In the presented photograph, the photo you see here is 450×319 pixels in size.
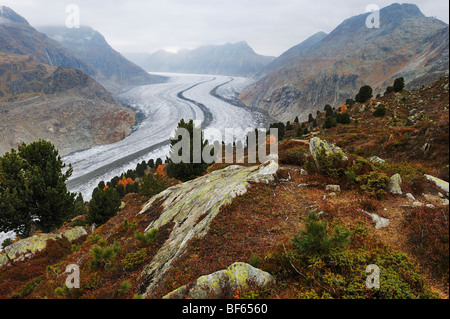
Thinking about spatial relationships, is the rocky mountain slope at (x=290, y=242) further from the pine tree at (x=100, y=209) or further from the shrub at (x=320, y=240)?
the pine tree at (x=100, y=209)

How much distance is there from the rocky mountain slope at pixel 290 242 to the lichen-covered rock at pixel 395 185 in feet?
0.12

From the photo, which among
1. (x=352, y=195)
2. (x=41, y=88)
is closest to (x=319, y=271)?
(x=352, y=195)

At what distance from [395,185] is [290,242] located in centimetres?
629

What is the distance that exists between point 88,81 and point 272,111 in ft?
424

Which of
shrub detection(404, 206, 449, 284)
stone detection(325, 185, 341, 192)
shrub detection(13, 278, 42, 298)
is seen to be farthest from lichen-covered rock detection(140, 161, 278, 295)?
shrub detection(404, 206, 449, 284)

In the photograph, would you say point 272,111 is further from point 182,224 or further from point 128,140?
point 182,224

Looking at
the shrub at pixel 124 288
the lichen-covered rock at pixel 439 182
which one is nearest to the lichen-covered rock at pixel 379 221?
the lichen-covered rock at pixel 439 182

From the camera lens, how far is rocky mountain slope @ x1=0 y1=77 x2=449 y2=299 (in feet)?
17.8

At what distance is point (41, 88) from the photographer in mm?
130625

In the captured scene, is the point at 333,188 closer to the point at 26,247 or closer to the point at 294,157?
the point at 294,157

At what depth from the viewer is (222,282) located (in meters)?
5.56

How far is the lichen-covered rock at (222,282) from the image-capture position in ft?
17.5

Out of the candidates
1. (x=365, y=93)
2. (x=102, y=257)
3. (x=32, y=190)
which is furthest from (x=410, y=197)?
(x=365, y=93)

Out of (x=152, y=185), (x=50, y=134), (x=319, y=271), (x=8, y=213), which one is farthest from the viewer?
(x=50, y=134)
